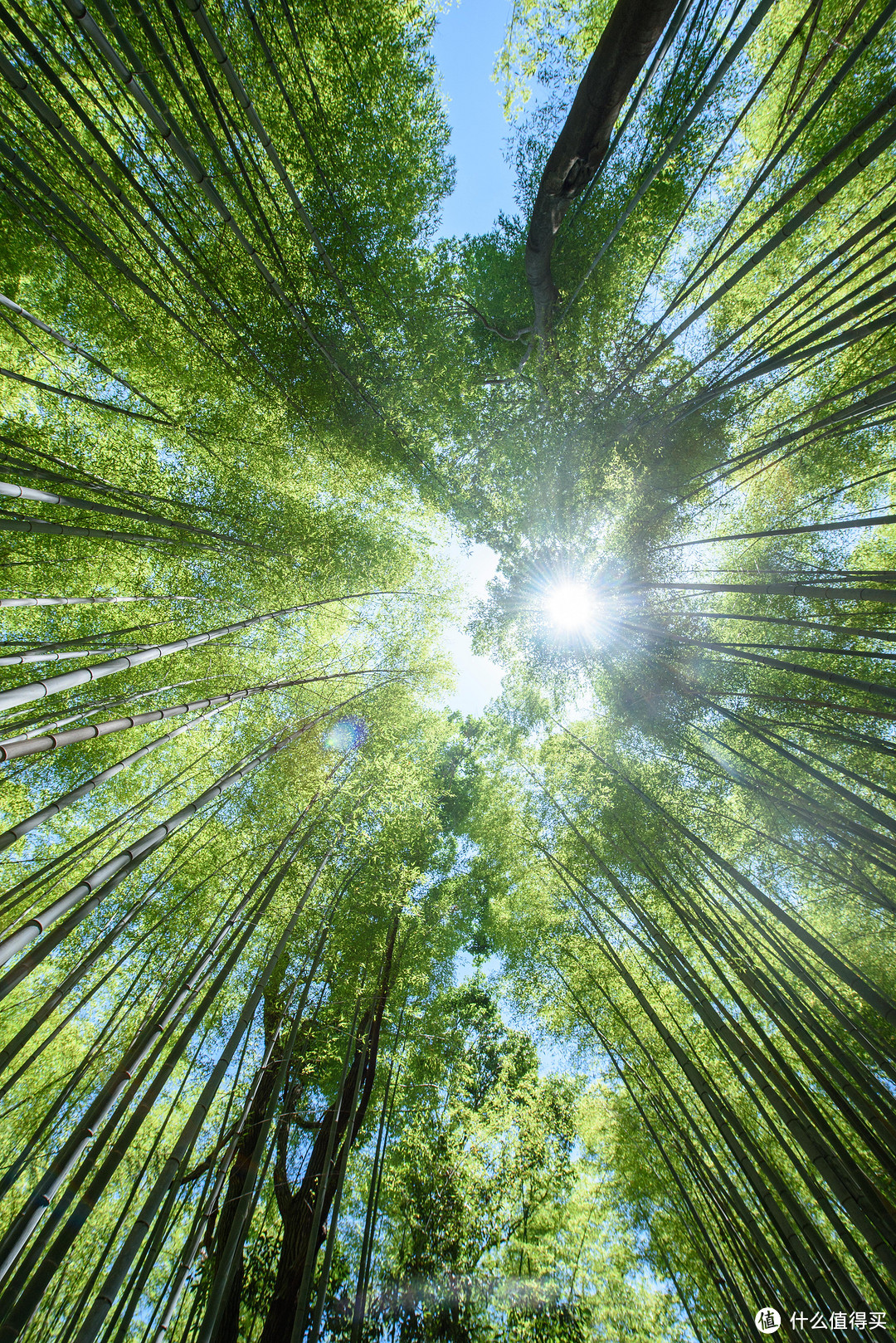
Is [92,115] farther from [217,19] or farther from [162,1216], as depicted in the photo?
[162,1216]

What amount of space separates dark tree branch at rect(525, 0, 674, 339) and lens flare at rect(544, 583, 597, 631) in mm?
2540

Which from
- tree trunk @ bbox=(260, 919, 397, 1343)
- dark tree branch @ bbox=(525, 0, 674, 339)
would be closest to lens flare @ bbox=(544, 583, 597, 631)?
dark tree branch @ bbox=(525, 0, 674, 339)

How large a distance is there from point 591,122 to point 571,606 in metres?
3.62

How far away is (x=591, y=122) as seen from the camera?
3.28 metres

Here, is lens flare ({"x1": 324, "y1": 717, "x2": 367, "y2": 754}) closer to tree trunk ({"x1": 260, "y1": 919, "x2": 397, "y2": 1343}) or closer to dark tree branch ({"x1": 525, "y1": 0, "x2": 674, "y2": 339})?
tree trunk ({"x1": 260, "y1": 919, "x2": 397, "y2": 1343})

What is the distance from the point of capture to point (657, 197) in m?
4.03

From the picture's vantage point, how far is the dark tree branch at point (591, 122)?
2.82 m

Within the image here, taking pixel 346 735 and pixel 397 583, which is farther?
pixel 397 583

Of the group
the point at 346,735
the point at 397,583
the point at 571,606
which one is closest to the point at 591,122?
the point at 571,606

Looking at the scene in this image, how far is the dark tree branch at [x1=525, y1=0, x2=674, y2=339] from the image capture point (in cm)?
282

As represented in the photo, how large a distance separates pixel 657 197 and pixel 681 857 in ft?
17.0

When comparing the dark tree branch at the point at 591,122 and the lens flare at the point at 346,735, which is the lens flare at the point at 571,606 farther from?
the dark tree branch at the point at 591,122

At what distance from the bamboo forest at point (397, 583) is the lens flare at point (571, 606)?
3cm

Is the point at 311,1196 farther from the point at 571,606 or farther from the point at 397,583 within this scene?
the point at 571,606
